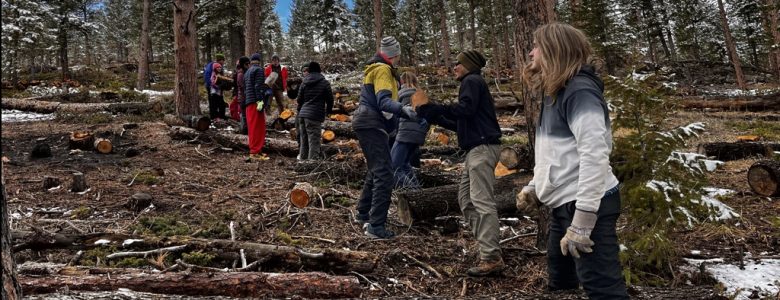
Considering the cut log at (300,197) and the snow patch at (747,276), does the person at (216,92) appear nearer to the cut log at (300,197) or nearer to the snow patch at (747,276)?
the cut log at (300,197)

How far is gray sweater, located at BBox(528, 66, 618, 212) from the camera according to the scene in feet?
8.54

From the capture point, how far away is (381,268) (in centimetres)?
481

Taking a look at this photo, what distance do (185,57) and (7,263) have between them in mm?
11405

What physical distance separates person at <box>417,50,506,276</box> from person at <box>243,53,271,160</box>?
597cm

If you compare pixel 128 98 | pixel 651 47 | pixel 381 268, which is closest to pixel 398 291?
pixel 381 268

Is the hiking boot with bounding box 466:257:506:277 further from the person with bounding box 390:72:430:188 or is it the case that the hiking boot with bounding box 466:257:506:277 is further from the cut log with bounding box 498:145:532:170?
the cut log with bounding box 498:145:532:170

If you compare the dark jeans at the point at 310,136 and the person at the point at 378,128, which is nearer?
the person at the point at 378,128

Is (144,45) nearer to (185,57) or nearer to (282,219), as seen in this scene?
(185,57)

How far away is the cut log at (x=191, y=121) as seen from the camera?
12172mm

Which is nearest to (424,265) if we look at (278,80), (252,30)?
(278,80)

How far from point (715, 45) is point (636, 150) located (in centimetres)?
4821

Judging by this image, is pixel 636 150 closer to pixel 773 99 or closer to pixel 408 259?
pixel 408 259

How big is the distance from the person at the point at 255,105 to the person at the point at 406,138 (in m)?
3.32

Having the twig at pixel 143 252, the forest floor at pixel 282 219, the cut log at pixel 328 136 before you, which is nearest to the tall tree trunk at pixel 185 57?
the forest floor at pixel 282 219
